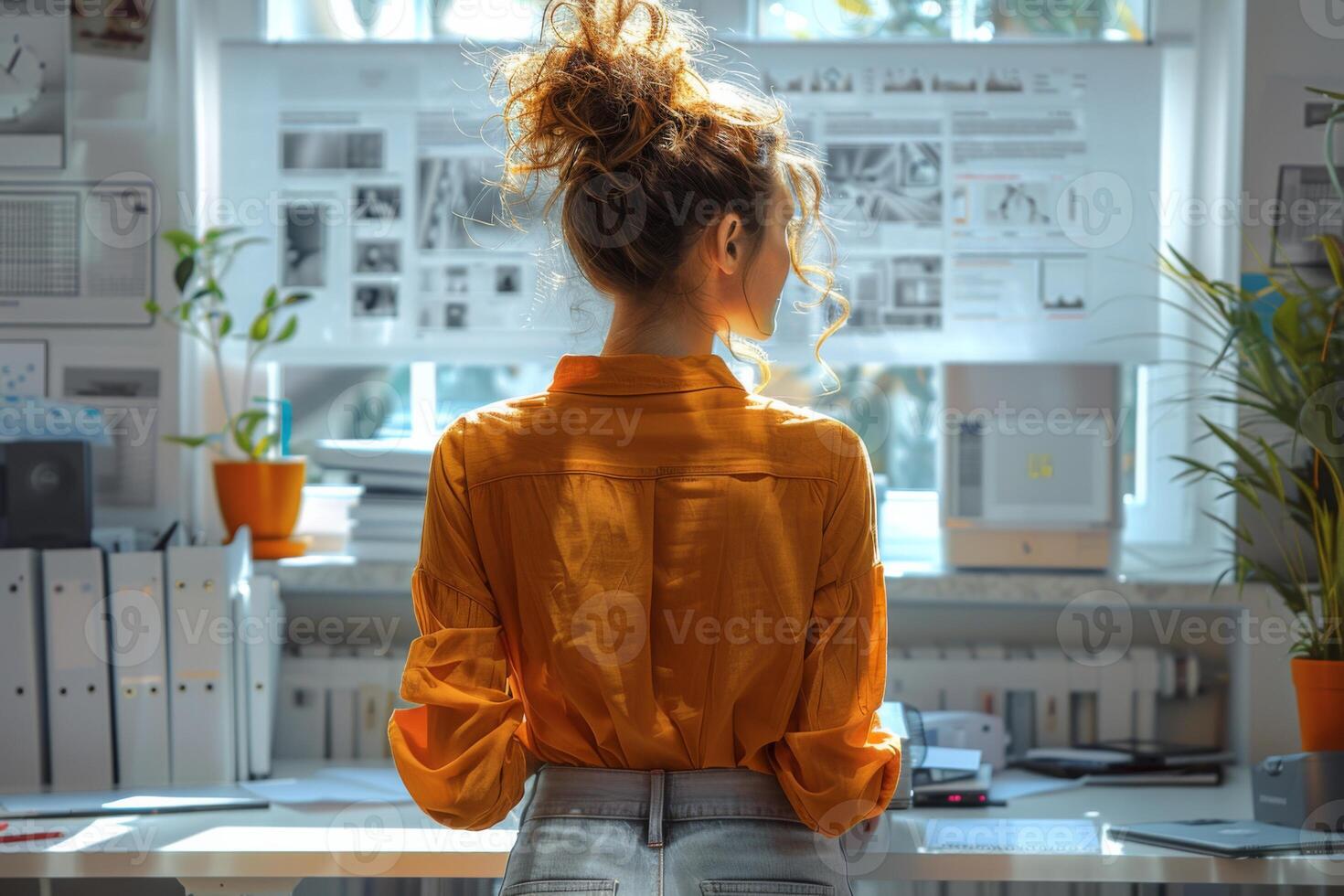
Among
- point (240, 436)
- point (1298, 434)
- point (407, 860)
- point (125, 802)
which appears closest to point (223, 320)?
point (240, 436)

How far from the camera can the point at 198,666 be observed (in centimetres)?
195

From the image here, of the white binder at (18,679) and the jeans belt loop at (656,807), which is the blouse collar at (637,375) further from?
the white binder at (18,679)

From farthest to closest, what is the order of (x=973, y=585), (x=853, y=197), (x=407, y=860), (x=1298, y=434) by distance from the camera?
(x=853, y=197), (x=973, y=585), (x=1298, y=434), (x=407, y=860)

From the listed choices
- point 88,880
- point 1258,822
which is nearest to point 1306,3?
point 1258,822

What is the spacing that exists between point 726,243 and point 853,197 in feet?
4.69

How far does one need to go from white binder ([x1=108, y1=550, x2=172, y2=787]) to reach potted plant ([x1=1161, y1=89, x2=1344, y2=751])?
1673mm

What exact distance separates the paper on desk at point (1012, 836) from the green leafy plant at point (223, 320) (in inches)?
53.8

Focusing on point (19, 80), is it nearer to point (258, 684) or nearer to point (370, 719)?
point (258, 684)

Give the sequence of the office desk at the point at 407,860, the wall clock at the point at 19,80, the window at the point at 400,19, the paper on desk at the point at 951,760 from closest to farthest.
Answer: the office desk at the point at 407,860 → the paper on desk at the point at 951,760 → the wall clock at the point at 19,80 → the window at the point at 400,19

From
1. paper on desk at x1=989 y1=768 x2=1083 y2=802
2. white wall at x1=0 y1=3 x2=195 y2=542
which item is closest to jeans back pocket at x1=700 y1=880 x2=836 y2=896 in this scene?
paper on desk at x1=989 y1=768 x2=1083 y2=802

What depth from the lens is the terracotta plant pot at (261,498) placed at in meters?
2.20

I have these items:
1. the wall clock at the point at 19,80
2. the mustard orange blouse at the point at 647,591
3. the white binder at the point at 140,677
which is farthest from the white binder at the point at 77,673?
the mustard orange blouse at the point at 647,591

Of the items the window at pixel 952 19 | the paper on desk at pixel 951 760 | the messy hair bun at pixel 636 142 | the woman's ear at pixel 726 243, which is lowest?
the paper on desk at pixel 951 760

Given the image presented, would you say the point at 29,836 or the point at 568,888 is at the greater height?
the point at 568,888
